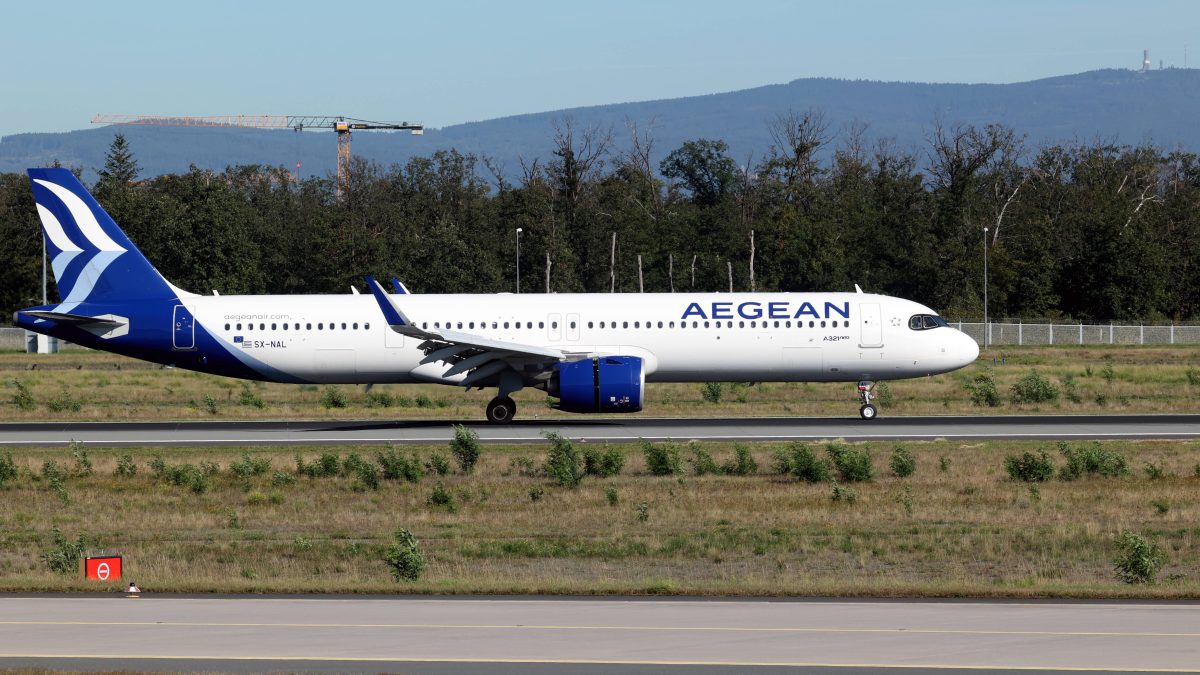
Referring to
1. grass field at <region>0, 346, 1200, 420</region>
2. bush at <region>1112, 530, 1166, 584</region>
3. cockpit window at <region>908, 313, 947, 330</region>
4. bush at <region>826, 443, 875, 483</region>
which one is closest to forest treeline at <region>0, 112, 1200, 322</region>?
grass field at <region>0, 346, 1200, 420</region>

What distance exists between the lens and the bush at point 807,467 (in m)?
28.3

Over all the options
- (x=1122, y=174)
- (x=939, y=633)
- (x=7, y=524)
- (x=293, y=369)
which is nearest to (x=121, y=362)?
(x=293, y=369)

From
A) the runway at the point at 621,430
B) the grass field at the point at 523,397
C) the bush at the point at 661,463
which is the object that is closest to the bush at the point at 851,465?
the bush at the point at 661,463

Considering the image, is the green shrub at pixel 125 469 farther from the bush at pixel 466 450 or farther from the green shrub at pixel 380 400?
the green shrub at pixel 380 400

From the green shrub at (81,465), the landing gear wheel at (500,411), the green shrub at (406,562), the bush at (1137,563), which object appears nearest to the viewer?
the bush at (1137,563)

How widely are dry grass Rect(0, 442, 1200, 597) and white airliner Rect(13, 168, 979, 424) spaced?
835cm

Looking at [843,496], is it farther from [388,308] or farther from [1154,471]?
[388,308]

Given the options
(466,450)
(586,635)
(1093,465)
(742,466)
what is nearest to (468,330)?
(466,450)

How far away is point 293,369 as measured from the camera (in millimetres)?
40781

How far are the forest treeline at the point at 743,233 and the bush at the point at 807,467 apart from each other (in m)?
62.9

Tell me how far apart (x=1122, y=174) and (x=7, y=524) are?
383ft

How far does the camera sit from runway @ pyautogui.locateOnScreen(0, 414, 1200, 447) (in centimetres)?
3581

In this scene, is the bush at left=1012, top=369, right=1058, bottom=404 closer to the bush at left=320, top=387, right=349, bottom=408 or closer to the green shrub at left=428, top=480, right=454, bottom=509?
the bush at left=320, top=387, right=349, bottom=408

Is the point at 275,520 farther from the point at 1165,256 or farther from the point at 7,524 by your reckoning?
the point at 1165,256
